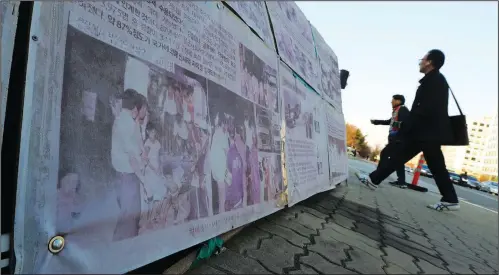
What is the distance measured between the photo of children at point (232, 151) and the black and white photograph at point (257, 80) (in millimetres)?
107

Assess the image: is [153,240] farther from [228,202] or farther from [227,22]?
[227,22]

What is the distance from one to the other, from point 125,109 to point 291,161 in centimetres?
156

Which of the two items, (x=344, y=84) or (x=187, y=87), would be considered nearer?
(x=187, y=87)

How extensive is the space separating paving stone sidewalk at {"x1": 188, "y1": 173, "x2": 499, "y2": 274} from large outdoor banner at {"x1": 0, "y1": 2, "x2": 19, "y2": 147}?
0.92m

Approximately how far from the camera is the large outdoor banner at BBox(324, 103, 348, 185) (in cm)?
407

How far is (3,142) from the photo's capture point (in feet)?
3.03

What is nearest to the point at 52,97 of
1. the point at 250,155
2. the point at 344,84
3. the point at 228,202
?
the point at 228,202

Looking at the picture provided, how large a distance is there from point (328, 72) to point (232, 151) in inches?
143

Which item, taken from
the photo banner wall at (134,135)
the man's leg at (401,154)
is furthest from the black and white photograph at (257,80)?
the man's leg at (401,154)

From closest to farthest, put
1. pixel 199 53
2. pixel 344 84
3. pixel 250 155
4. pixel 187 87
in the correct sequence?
1. pixel 187 87
2. pixel 199 53
3. pixel 250 155
4. pixel 344 84

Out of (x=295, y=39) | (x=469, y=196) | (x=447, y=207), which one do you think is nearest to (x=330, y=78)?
(x=295, y=39)

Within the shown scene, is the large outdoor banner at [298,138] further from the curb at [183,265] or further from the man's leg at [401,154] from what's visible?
the man's leg at [401,154]

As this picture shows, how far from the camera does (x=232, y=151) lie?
1.70 meters

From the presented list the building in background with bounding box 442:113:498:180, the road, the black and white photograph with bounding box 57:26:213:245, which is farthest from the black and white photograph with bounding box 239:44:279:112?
the building in background with bounding box 442:113:498:180
